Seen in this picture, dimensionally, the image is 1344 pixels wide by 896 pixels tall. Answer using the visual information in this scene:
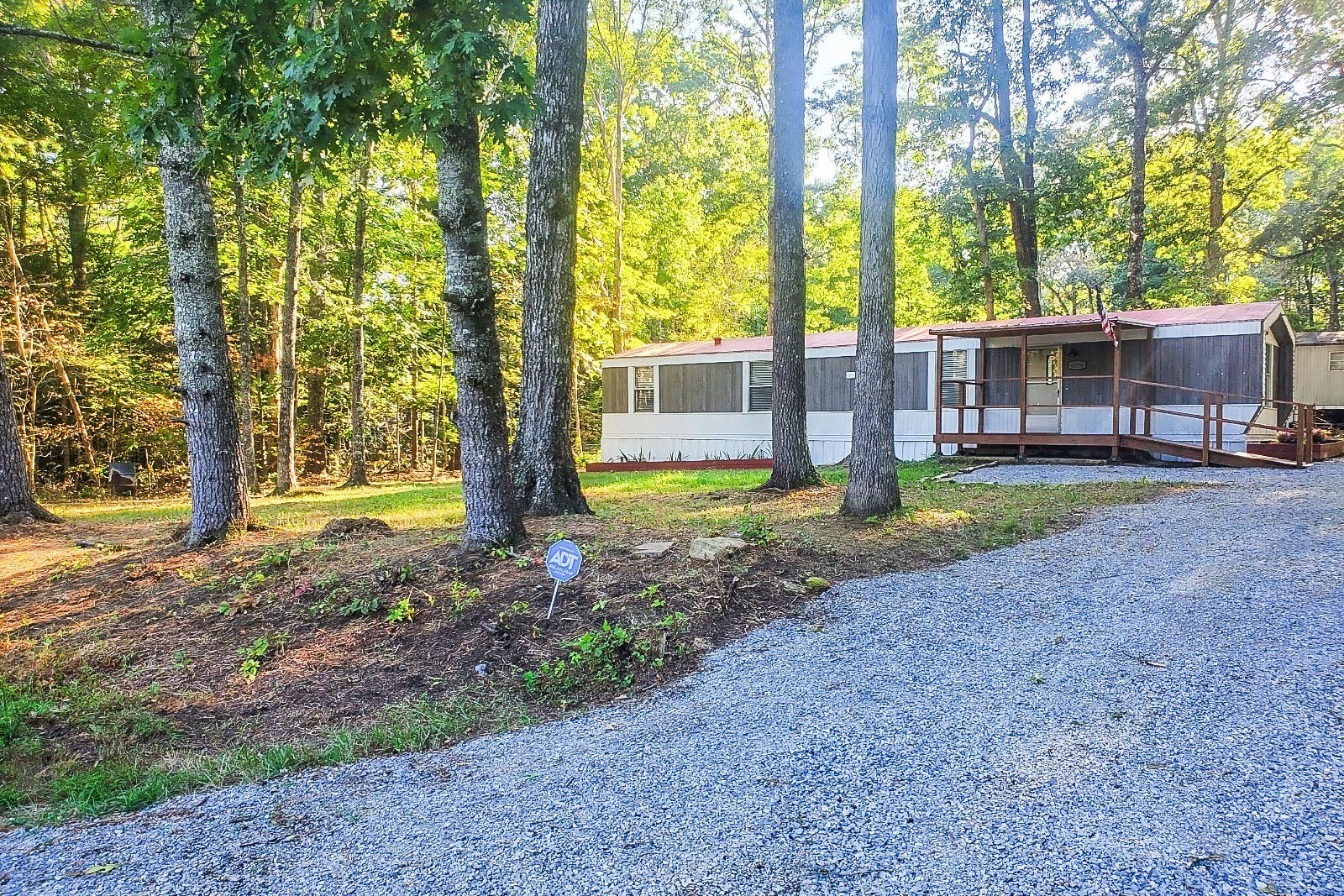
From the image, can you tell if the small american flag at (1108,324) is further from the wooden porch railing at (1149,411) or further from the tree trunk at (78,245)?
the tree trunk at (78,245)

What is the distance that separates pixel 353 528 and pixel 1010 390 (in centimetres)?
1177

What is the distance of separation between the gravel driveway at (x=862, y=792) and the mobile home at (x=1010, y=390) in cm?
890

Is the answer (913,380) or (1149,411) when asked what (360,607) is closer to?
(1149,411)

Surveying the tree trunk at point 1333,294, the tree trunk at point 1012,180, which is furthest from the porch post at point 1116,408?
the tree trunk at point 1333,294

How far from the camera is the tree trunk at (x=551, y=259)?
21.1 feet

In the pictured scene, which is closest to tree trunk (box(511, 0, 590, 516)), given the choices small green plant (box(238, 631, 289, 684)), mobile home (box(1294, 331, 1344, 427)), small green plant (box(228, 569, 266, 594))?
small green plant (box(228, 569, 266, 594))

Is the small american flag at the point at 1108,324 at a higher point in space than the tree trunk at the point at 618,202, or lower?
lower

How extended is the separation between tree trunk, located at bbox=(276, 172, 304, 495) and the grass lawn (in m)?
6.19

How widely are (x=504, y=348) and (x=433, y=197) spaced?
4.11 metres

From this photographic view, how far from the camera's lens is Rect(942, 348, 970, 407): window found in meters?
13.9

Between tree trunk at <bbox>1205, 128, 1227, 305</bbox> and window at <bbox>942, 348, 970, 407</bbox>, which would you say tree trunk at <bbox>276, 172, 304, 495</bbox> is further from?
tree trunk at <bbox>1205, 128, 1227, 305</bbox>

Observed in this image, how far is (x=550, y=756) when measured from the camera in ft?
8.70

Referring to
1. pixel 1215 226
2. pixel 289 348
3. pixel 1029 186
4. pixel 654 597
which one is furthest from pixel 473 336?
pixel 1215 226

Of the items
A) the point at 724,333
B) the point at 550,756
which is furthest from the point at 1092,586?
the point at 724,333
